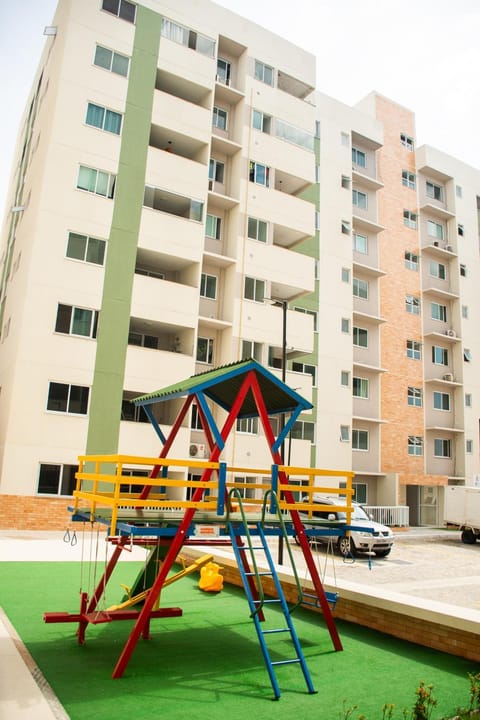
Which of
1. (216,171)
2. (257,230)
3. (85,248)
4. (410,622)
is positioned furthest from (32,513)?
(216,171)

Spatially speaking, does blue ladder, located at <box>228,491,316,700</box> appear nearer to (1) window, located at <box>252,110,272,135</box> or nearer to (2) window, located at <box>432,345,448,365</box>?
(1) window, located at <box>252,110,272,135</box>

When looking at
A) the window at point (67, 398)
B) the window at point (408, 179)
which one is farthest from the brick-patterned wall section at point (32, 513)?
the window at point (408, 179)

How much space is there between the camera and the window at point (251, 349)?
2964 centimetres

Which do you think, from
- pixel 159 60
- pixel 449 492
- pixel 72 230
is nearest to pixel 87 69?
pixel 159 60

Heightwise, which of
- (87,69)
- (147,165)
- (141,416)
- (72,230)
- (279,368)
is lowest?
(141,416)

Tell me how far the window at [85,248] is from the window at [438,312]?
27093mm

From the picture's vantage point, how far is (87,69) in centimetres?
2644

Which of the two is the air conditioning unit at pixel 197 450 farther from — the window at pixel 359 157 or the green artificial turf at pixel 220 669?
the window at pixel 359 157

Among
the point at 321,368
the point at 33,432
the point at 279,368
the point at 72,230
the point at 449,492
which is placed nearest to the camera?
the point at 33,432

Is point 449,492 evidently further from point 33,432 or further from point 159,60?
point 159,60

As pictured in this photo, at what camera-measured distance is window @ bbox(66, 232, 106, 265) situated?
2491 centimetres

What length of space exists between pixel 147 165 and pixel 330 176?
15187mm

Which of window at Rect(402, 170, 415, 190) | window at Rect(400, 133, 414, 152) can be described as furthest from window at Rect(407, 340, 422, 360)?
window at Rect(400, 133, 414, 152)

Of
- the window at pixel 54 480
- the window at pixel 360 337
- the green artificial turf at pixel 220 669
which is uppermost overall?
the window at pixel 360 337
